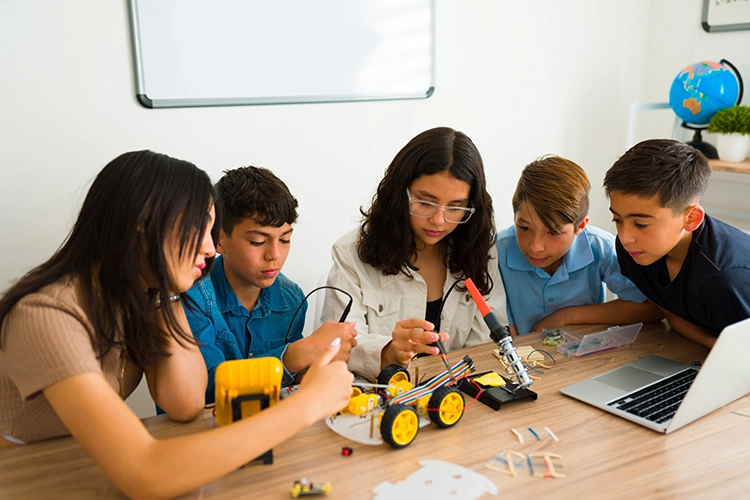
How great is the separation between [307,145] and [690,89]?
68.8 inches

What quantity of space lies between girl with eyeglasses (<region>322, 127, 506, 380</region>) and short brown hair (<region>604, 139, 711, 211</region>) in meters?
0.35

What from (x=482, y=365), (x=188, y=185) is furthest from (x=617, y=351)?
(x=188, y=185)

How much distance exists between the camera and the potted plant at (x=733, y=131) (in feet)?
9.06

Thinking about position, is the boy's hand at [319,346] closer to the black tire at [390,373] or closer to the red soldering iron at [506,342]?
the black tire at [390,373]

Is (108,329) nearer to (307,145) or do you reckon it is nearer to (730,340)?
(730,340)

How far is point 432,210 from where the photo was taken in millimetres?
1579

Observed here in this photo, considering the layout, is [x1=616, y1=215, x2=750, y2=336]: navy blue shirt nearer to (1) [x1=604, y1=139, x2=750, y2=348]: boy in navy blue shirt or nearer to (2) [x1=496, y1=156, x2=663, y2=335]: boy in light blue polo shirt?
(1) [x1=604, y1=139, x2=750, y2=348]: boy in navy blue shirt

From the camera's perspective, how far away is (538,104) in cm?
310

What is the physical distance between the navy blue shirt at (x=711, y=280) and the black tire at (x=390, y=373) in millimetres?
711

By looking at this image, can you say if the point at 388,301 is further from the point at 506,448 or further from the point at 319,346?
the point at 506,448

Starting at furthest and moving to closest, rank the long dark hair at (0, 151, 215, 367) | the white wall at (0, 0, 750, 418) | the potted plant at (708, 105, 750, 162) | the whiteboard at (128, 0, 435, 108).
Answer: the potted plant at (708, 105, 750, 162)
the whiteboard at (128, 0, 435, 108)
the white wall at (0, 0, 750, 418)
the long dark hair at (0, 151, 215, 367)

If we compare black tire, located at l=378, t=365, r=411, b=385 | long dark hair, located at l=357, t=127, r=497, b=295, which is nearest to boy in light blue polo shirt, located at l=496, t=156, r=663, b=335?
long dark hair, located at l=357, t=127, r=497, b=295

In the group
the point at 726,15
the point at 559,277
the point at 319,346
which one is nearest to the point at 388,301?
the point at 319,346

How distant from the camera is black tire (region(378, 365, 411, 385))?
1248mm
